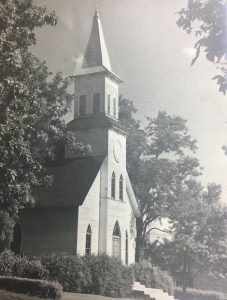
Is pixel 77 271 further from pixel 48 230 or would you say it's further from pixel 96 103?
pixel 96 103

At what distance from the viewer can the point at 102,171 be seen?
114ft

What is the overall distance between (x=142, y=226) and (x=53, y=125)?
17.3 metres

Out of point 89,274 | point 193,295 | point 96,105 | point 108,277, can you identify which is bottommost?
point 193,295

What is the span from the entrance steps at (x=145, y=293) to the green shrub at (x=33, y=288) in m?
10.8

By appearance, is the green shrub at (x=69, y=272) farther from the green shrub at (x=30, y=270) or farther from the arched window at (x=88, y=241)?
the arched window at (x=88, y=241)

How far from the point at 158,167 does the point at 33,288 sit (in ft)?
78.3

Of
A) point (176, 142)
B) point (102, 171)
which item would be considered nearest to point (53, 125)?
point (102, 171)

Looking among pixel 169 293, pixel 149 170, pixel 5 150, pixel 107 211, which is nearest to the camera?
pixel 5 150

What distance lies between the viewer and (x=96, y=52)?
3894cm

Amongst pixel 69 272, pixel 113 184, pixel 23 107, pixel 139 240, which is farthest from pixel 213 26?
pixel 139 240

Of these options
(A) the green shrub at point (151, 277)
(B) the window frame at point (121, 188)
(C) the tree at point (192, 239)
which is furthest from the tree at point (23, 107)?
(C) the tree at point (192, 239)

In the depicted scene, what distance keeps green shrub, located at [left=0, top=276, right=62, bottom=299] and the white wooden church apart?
9.24 meters

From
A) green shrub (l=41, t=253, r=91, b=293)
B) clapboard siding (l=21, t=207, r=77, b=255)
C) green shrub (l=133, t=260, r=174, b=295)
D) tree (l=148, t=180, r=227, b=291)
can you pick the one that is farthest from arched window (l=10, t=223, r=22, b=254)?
tree (l=148, t=180, r=227, b=291)

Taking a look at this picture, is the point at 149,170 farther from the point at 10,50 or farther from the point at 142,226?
the point at 10,50
